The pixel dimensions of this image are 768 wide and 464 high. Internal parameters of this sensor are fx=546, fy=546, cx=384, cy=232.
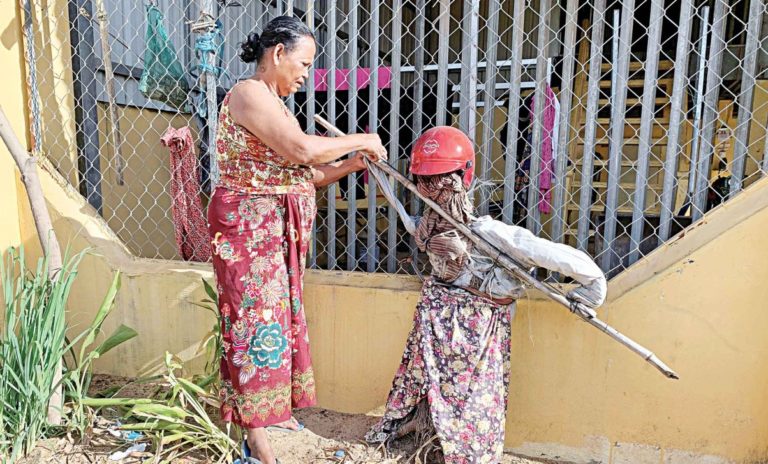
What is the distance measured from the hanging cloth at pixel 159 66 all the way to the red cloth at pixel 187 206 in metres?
0.41

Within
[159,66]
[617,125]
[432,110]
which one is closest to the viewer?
[617,125]

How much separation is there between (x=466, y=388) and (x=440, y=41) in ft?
4.92

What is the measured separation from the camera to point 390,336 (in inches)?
101

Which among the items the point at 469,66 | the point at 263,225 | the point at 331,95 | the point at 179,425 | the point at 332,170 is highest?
the point at 469,66

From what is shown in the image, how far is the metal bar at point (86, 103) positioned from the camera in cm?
295

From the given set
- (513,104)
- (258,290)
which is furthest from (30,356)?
(513,104)

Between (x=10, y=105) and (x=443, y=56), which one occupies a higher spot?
(x=443, y=56)

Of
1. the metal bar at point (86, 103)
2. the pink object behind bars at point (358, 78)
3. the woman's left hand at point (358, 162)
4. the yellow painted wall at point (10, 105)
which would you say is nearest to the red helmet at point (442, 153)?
the woman's left hand at point (358, 162)

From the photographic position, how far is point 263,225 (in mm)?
2098

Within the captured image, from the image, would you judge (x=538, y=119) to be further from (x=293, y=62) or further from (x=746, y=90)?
(x=293, y=62)

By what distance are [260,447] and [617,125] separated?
1.98m

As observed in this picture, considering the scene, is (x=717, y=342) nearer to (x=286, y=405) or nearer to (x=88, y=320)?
(x=286, y=405)

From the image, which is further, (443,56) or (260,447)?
(443,56)

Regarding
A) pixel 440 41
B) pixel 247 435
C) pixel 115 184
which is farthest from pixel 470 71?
pixel 115 184
